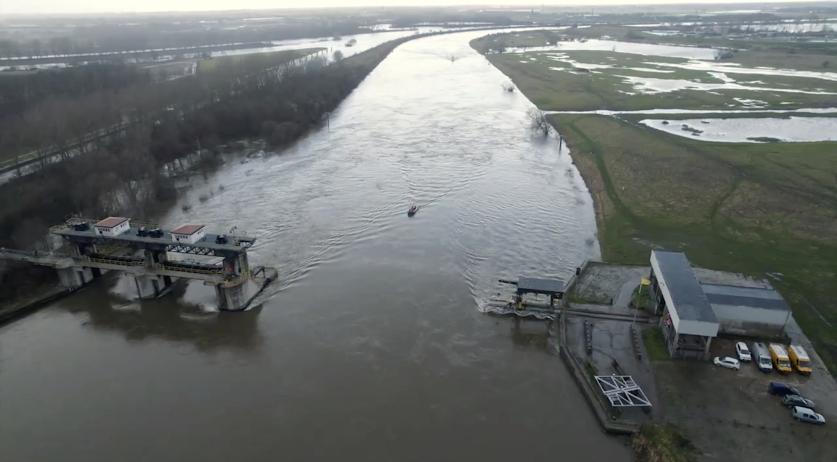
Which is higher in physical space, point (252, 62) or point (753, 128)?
point (252, 62)

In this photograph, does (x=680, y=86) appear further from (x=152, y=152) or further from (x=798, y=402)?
(x=798, y=402)

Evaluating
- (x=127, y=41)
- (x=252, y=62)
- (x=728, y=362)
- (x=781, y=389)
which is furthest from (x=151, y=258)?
(x=127, y=41)

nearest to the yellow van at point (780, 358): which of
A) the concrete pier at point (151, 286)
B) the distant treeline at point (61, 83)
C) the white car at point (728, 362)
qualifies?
Result: the white car at point (728, 362)

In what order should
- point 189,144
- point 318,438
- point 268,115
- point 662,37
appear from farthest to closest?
point 662,37 < point 268,115 < point 189,144 < point 318,438

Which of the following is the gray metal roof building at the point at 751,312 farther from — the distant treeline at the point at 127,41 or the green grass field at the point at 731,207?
the distant treeline at the point at 127,41

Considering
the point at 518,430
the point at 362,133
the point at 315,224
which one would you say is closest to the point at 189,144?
the point at 362,133

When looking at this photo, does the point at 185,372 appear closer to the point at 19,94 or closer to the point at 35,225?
the point at 35,225
